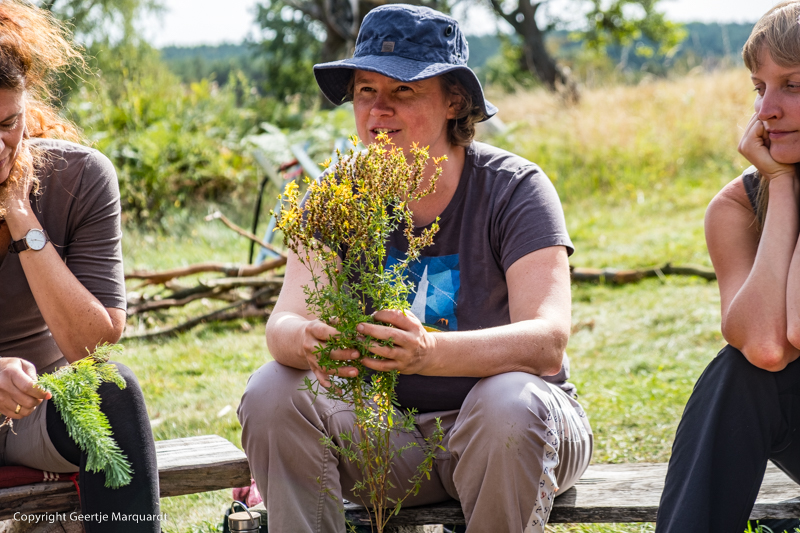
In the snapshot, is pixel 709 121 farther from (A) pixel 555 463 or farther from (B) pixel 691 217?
(A) pixel 555 463

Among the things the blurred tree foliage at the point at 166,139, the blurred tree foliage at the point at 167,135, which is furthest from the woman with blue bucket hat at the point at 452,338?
the blurred tree foliage at the point at 166,139

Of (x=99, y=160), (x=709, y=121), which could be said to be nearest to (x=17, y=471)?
(x=99, y=160)

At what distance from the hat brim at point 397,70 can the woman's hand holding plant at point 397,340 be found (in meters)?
0.78

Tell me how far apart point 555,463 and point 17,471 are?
1521mm

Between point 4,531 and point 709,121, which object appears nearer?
point 4,531

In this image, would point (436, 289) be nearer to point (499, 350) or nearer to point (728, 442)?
point (499, 350)

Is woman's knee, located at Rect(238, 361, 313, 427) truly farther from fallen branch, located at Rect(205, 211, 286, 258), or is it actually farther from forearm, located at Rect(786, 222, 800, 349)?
fallen branch, located at Rect(205, 211, 286, 258)

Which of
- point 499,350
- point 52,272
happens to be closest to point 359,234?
point 499,350

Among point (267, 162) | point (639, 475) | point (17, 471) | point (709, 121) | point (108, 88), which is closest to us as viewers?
point (17, 471)

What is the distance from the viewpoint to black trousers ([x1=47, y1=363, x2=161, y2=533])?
6.53ft

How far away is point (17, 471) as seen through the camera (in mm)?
2127

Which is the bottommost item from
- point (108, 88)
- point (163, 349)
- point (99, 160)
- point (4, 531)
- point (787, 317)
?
point (163, 349)

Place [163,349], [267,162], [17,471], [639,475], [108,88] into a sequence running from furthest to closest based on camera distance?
[108,88]
[267,162]
[163,349]
[639,475]
[17,471]

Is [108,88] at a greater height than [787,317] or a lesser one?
greater
